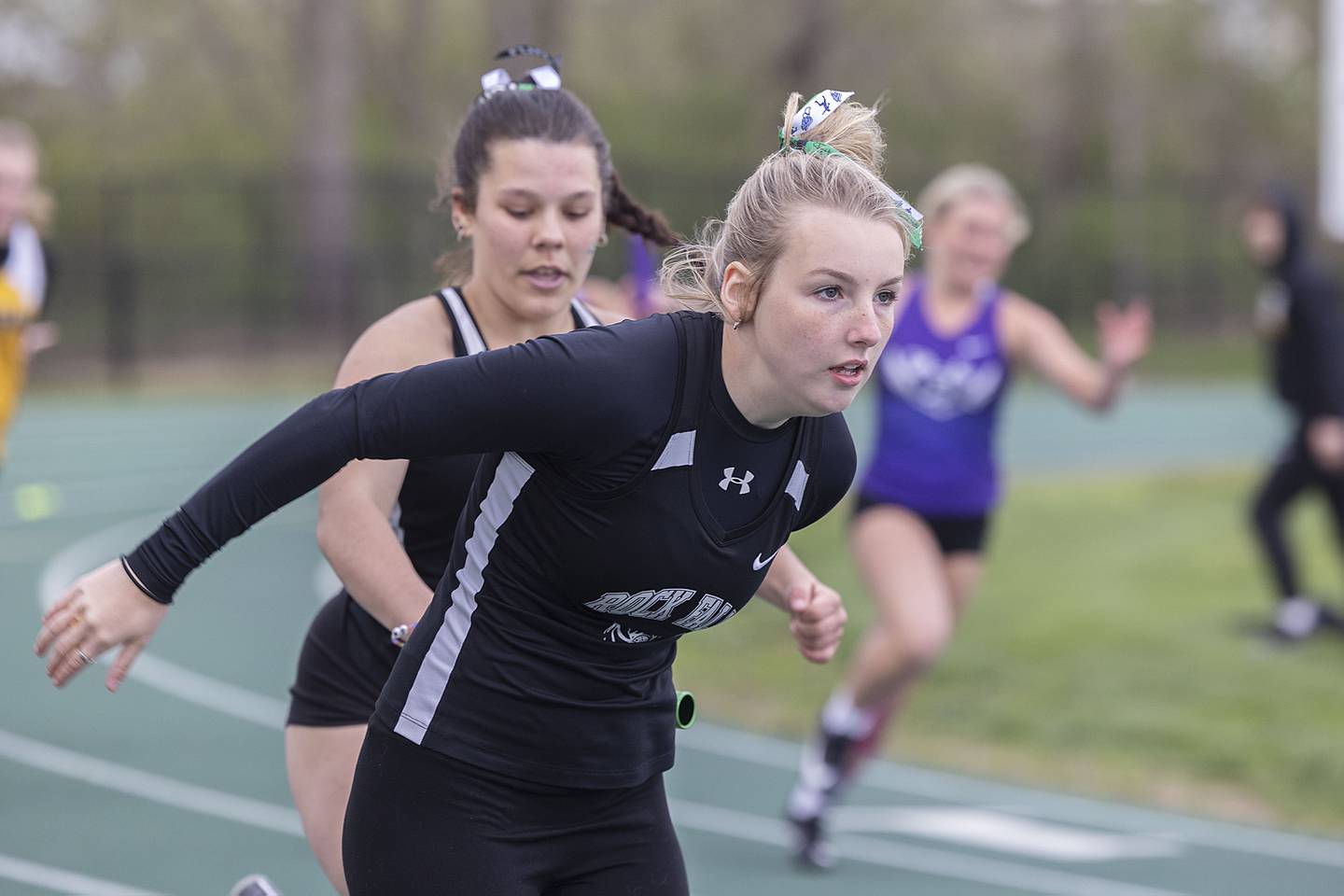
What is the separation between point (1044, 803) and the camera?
7074mm

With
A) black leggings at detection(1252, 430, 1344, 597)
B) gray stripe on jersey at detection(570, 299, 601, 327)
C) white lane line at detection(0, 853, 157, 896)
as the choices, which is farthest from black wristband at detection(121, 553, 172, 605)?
black leggings at detection(1252, 430, 1344, 597)

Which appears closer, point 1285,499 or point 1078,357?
point 1078,357

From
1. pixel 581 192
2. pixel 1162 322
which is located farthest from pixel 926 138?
pixel 581 192

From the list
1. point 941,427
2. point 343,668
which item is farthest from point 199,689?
point 343,668

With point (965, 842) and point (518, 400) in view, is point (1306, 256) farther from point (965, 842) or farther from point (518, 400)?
point (518, 400)

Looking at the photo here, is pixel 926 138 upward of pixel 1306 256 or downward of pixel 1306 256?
upward

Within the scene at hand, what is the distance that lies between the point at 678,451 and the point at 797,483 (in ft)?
0.86

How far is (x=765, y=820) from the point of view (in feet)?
21.9

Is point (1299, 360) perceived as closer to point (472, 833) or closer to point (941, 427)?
point (941, 427)

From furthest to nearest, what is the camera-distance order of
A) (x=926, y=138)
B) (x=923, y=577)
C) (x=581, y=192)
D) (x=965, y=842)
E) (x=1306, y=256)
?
(x=926, y=138) < (x=1306, y=256) < (x=965, y=842) < (x=923, y=577) < (x=581, y=192)

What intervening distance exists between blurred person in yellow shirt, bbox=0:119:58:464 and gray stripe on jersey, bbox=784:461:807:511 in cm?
477

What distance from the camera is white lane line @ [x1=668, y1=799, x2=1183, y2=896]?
6016 mm

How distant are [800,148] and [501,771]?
1083 millimetres

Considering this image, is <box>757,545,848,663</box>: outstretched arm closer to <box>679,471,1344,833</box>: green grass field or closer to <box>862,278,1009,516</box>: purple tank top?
<box>862,278,1009,516</box>: purple tank top
